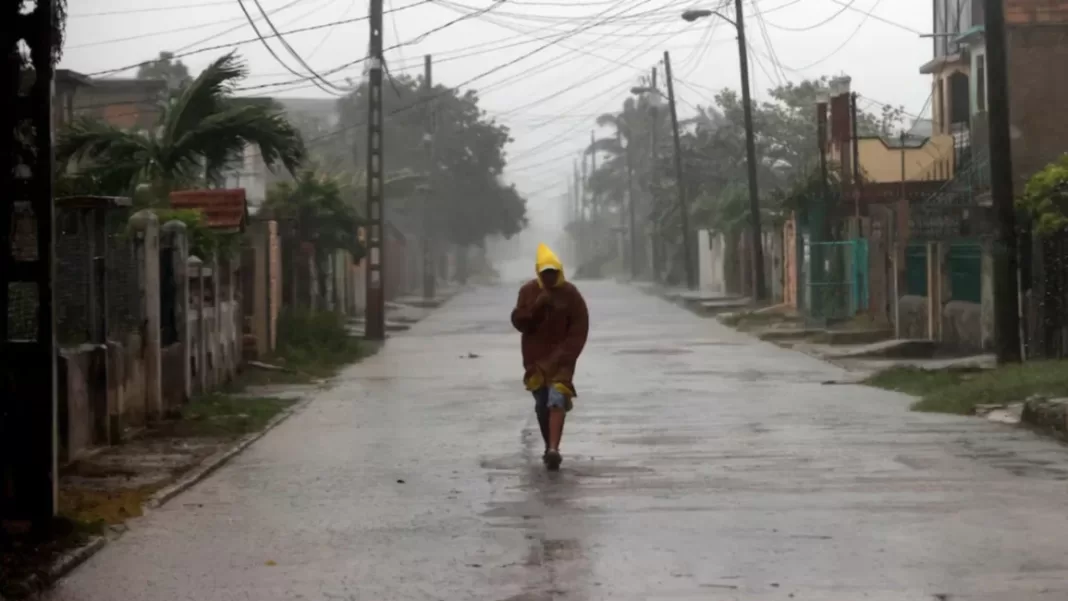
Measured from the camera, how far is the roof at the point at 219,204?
85.4 ft

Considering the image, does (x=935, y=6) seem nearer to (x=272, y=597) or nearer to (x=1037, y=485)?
(x=1037, y=485)

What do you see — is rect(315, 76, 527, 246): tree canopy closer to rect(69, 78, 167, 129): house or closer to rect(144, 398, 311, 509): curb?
rect(69, 78, 167, 129): house

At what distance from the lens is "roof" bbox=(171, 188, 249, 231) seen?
26016mm

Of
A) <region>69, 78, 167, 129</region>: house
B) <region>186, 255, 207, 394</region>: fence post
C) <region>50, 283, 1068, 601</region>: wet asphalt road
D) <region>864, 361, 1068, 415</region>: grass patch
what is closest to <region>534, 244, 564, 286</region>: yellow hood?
<region>50, 283, 1068, 601</region>: wet asphalt road

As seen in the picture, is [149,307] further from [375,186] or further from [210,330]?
[375,186]

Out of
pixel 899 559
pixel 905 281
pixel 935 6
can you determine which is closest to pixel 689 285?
pixel 935 6

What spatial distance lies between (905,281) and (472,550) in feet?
77.4

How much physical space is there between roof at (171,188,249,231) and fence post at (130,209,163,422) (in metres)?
6.97

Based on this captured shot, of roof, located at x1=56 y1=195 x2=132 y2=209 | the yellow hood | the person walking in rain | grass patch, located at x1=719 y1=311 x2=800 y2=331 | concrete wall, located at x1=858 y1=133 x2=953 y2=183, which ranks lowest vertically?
grass patch, located at x1=719 y1=311 x2=800 y2=331

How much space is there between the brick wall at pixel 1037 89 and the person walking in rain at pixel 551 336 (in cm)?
2689

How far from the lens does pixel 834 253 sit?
39125mm

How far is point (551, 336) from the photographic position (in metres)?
14.3

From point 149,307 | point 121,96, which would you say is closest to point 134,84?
point 121,96

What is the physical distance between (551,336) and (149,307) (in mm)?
6005
